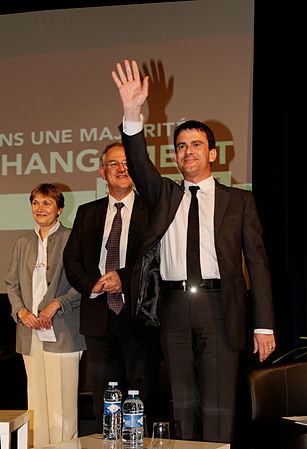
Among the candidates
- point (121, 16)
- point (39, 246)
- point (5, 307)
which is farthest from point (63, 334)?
point (121, 16)

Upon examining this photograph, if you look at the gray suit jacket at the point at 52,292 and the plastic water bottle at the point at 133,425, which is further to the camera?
the gray suit jacket at the point at 52,292

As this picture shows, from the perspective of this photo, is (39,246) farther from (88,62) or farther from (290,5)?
(290,5)

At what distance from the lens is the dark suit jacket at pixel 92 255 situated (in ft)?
11.1

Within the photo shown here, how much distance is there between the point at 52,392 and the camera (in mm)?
3648

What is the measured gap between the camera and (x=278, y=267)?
15.4 feet

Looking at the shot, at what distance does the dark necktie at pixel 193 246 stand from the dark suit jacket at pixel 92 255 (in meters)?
0.56

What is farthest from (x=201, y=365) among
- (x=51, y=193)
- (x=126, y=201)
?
(x=51, y=193)

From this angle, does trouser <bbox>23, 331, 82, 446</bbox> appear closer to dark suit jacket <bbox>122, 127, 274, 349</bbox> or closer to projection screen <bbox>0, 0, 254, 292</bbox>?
dark suit jacket <bbox>122, 127, 274, 349</bbox>

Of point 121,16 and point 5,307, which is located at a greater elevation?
point 121,16

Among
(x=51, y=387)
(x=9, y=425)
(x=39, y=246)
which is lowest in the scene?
(x=51, y=387)

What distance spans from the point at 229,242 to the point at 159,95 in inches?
90.6

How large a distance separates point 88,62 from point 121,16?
1.44 ft

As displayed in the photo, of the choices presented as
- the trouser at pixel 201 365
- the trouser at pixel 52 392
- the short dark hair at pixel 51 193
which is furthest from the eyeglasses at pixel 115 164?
the trouser at pixel 52 392

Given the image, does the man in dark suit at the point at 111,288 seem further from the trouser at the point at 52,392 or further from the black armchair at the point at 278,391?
the black armchair at the point at 278,391
